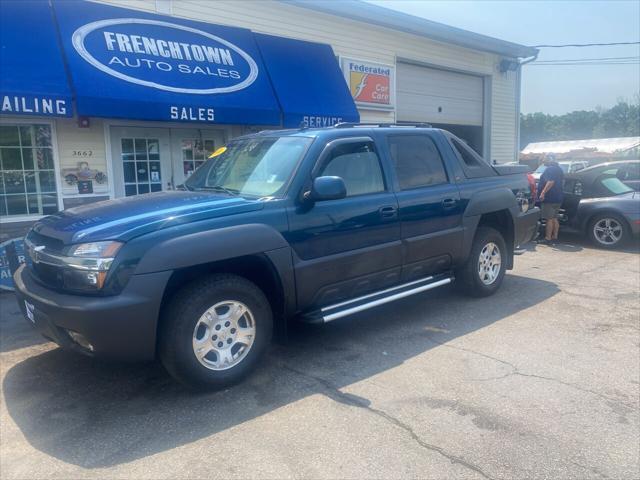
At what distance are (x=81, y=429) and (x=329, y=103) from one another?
29.0 ft

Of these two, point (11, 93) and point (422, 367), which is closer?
point (422, 367)

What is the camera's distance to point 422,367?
14.3 ft

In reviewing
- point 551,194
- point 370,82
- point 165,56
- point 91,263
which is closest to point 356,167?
point 91,263

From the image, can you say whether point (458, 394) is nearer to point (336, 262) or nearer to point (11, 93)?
point (336, 262)

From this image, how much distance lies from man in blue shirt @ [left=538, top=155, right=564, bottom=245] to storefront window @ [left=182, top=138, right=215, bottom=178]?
20.9 feet

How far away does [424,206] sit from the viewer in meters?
5.29

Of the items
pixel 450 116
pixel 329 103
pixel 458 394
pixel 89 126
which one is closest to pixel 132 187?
pixel 89 126

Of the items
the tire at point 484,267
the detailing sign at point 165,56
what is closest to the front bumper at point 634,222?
the tire at point 484,267

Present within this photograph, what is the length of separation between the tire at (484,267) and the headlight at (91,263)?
3.92 metres

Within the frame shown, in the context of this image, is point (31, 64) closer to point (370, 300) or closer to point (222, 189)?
point (222, 189)

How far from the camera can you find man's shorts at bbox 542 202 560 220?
32.6 feet

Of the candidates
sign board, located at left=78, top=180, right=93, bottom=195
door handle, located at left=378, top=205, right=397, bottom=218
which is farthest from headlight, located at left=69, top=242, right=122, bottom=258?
sign board, located at left=78, top=180, right=93, bottom=195

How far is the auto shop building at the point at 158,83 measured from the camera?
769 centimetres

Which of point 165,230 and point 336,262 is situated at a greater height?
point 165,230
